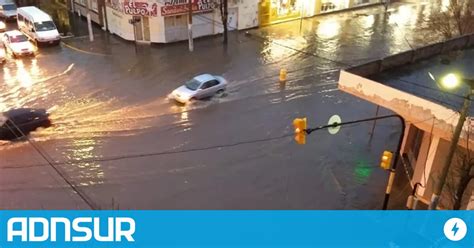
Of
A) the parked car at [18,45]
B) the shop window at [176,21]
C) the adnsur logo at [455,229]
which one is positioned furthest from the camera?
the shop window at [176,21]

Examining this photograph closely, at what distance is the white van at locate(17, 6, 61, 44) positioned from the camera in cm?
3000

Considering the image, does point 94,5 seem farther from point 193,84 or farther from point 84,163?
point 84,163

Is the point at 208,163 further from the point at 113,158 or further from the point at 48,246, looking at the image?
the point at 48,246

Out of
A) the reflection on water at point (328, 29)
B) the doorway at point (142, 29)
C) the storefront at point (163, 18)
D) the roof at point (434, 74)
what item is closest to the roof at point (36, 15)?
the storefront at point (163, 18)

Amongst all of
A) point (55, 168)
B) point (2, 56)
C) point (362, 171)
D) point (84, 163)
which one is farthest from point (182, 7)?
point (362, 171)

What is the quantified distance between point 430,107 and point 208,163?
8588 millimetres

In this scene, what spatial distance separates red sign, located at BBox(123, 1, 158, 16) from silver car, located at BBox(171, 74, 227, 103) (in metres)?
8.81

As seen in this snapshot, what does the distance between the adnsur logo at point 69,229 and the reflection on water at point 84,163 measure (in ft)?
8.87

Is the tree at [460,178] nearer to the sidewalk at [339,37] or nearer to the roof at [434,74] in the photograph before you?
the roof at [434,74]

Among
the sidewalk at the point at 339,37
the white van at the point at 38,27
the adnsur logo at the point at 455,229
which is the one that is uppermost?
the white van at the point at 38,27

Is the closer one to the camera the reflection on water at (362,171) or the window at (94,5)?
the reflection on water at (362,171)

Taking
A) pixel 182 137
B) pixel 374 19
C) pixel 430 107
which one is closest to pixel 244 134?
pixel 182 137

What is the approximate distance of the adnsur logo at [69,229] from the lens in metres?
12.6

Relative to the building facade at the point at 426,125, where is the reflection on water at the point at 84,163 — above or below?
below
